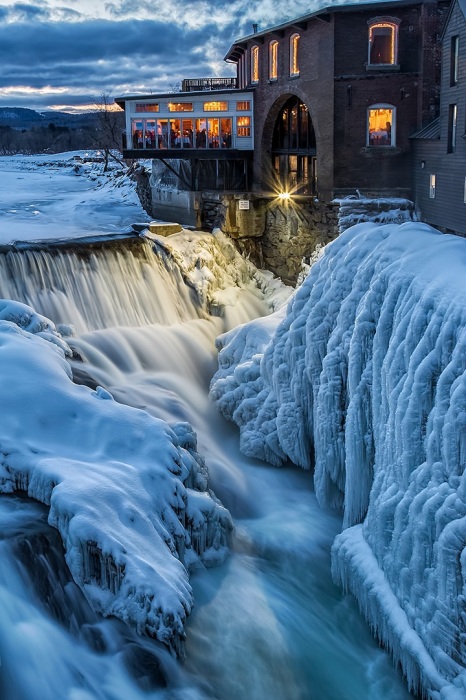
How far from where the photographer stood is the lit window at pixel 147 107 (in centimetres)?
3131

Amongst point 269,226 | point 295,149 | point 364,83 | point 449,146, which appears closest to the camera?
point 449,146

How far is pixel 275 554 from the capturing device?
1251 cm

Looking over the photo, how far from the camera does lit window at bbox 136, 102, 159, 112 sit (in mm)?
31312

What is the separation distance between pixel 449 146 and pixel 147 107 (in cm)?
1296

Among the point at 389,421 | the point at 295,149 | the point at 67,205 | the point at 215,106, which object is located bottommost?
the point at 389,421

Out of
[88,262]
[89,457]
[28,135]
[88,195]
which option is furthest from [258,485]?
[28,135]

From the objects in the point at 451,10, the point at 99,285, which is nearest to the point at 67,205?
the point at 99,285

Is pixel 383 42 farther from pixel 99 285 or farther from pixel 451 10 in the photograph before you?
pixel 99 285

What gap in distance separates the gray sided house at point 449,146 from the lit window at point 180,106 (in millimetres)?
9442

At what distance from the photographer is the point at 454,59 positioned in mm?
23047

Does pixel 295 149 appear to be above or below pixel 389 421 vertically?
above

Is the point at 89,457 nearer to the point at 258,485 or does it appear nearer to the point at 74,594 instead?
the point at 74,594

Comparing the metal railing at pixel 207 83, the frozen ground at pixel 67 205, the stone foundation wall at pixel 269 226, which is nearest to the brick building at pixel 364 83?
the stone foundation wall at pixel 269 226

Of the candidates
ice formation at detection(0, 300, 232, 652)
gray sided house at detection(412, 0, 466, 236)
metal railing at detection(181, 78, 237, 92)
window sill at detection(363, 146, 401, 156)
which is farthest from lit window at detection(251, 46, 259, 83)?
ice formation at detection(0, 300, 232, 652)
